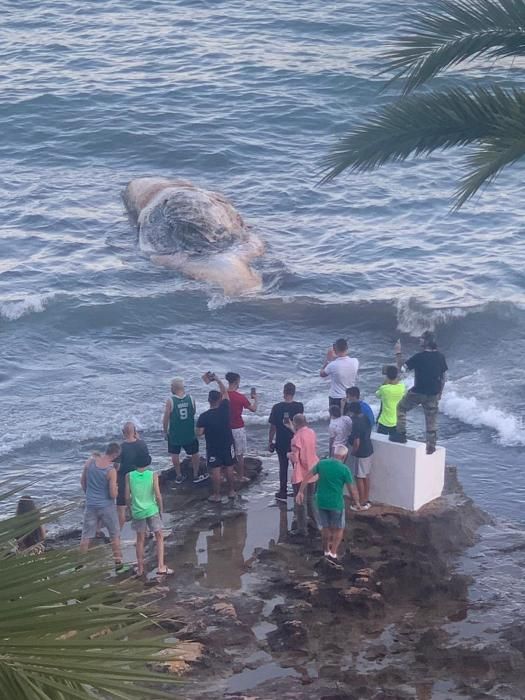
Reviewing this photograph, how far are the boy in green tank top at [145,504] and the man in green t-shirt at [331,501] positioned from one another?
5.58ft

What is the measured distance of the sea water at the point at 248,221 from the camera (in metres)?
17.9

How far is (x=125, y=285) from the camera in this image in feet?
80.7

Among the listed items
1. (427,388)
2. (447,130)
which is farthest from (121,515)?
(447,130)

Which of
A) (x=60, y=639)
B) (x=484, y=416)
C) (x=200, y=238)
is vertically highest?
(x=60, y=639)

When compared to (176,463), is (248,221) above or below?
above

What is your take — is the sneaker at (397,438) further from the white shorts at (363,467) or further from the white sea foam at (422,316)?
the white sea foam at (422,316)

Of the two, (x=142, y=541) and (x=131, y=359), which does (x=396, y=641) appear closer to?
(x=142, y=541)

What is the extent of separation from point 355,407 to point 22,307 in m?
11.9

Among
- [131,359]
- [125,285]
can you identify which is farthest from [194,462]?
[125,285]

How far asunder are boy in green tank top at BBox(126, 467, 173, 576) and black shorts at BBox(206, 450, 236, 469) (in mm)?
1919

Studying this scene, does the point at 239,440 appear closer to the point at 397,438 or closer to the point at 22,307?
the point at 397,438

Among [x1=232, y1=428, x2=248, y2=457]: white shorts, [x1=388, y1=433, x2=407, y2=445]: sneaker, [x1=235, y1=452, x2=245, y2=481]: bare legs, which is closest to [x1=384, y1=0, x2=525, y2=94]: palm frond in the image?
[x1=388, y1=433, x2=407, y2=445]: sneaker

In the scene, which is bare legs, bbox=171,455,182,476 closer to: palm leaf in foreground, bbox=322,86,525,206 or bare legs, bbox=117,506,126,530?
bare legs, bbox=117,506,126,530

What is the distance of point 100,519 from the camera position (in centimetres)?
1212
